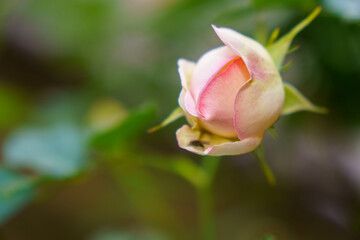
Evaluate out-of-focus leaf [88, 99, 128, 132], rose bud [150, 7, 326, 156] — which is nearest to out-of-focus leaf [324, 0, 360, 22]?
rose bud [150, 7, 326, 156]

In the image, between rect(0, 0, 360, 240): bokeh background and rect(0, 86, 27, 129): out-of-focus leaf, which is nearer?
rect(0, 0, 360, 240): bokeh background

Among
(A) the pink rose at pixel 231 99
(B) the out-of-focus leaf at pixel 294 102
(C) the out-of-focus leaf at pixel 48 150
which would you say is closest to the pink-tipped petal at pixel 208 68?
(A) the pink rose at pixel 231 99

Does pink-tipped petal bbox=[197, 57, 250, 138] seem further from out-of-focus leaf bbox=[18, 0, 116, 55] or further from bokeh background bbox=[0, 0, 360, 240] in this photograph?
out-of-focus leaf bbox=[18, 0, 116, 55]

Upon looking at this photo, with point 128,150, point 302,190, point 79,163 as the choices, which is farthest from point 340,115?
point 79,163

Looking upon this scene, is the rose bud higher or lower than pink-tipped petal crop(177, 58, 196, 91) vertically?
lower

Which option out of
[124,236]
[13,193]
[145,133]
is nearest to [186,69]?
[13,193]

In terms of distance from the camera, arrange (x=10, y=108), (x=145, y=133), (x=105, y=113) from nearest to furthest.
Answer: (x=105, y=113) < (x=145, y=133) < (x=10, y=108)

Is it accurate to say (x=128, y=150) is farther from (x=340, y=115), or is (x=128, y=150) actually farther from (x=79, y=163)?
(x=340, y=115)

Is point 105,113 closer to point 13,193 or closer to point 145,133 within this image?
point 145,133
